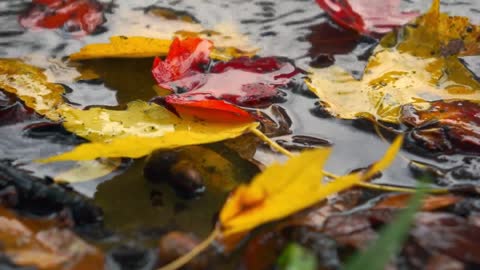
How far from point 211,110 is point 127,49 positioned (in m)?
0.27

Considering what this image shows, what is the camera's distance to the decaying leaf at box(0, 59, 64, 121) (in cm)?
88

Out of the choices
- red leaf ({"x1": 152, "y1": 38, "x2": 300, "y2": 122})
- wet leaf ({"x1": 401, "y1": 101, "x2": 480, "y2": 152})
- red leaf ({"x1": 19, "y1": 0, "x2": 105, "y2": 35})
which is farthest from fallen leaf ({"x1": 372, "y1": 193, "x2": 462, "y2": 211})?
red leaf ({"x1": 19, "y1": 0, "x2": 105, "y2": 35})

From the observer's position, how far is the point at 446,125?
2.74 ft

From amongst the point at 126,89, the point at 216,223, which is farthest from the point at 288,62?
the point at 216,223

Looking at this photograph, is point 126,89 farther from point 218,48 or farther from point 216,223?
point 216,223

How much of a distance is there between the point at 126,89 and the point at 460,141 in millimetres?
502

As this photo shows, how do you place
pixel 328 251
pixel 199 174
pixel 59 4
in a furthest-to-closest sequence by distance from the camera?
pixel 59 4
pixel 199 174
pixel 328 251

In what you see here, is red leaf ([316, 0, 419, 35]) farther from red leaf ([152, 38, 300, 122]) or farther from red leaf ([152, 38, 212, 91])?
red leaf ([152, 38, 212, 91])

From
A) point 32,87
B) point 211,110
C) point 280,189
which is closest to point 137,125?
point 211,110

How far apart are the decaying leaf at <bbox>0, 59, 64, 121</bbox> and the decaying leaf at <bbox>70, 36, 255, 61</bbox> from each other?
9 centimetres

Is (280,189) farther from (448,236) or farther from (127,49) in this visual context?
(127,49)

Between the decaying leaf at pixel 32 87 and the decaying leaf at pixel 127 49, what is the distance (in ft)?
0.29

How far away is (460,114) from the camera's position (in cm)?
86

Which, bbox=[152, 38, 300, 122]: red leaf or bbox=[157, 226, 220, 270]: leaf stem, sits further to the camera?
bbox=[152, 38, 300, 122]: red leaf
